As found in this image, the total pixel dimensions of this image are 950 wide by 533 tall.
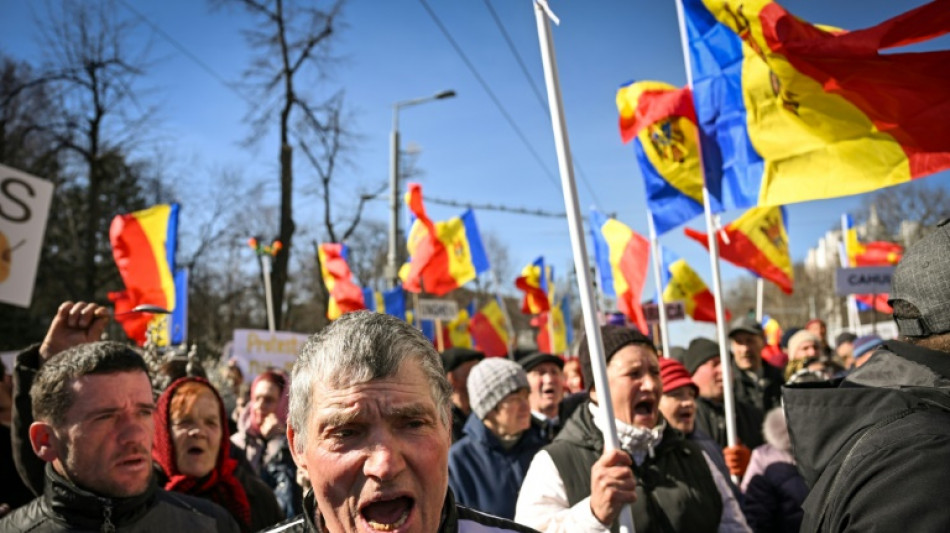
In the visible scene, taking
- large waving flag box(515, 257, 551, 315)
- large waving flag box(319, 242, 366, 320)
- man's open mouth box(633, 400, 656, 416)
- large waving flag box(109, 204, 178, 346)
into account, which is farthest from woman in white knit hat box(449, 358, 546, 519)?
large waving flag box(515, 257, 551, 315)

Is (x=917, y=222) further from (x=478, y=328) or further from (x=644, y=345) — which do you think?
(x=644, y=345)

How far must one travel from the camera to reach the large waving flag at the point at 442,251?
443 inches

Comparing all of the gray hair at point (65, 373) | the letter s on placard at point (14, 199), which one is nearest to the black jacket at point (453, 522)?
the gray hair at point (65, 373)

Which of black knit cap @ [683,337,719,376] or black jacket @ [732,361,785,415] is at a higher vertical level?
black knit cap @ [683,337,719,376]

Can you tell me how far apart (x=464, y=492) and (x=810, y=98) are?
113 inches

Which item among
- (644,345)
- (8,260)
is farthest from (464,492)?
(8,260)

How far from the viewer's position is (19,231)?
18.6 ft

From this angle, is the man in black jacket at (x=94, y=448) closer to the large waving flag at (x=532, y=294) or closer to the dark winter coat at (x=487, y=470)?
the dark winter coat at (x=487, y=470)

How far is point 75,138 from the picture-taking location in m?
20.4

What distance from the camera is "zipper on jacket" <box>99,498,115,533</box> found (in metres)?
2.63

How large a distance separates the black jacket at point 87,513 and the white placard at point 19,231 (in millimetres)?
3292

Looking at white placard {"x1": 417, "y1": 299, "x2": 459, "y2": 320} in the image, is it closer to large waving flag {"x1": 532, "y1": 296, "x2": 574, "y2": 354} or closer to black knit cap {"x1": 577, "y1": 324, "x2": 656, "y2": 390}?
large waving flag {"x1": 532, "y1": 296, "x2": 574, "y2": 354}

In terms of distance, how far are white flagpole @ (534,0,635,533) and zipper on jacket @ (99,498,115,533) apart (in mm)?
1723

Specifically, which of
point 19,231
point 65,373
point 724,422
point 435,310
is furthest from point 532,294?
point 65,373
